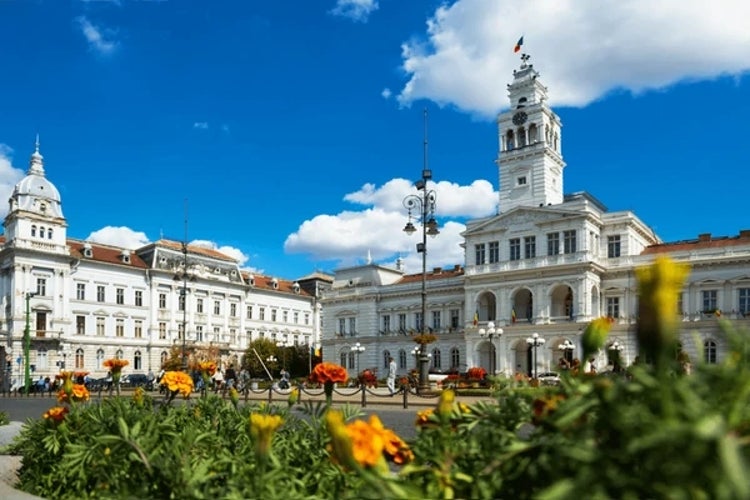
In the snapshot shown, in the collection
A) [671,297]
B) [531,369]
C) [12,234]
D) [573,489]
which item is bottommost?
[531,369]

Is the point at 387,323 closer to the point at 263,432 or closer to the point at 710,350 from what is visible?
the point at 710,350

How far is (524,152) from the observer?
50219mm

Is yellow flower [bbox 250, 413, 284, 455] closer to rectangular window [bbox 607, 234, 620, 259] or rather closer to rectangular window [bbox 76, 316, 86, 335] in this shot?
rectangular window [bbox 607, 234, 620, 259]

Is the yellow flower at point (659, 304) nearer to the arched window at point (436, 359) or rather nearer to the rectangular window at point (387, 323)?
the arched window at point (436, 359)

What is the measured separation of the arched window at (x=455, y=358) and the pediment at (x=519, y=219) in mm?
9405

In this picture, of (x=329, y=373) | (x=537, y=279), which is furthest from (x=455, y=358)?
(x=329, y=373)

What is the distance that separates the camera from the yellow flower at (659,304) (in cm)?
168

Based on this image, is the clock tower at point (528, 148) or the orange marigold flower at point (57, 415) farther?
the clock tower at point (528, 148)

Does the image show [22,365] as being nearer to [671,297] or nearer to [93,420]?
[93,420]

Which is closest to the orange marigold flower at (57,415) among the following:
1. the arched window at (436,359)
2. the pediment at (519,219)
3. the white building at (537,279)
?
the white building at (537,279)

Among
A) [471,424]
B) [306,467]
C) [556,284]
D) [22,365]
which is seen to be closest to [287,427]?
[306,467]

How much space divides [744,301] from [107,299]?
47850 mm

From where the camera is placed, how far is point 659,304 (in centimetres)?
172

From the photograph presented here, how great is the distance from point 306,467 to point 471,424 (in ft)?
4.32
